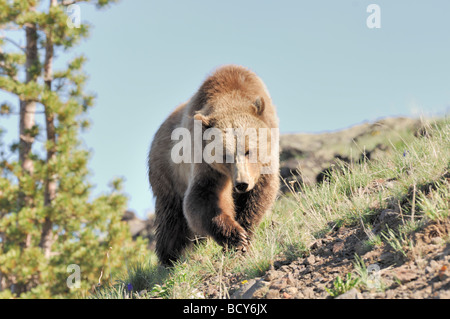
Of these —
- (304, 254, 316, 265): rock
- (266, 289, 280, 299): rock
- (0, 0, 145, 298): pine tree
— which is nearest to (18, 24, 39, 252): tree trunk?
(0, 0, 145, 298): pine tree

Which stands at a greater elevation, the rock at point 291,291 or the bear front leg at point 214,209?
the bear front leg at point 214,209

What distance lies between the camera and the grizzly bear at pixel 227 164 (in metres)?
4.39

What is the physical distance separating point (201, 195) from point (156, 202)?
58.4 inches

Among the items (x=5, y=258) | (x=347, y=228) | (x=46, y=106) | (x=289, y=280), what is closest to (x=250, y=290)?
(x=289, y=280)

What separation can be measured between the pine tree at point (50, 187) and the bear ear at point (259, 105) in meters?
7.26

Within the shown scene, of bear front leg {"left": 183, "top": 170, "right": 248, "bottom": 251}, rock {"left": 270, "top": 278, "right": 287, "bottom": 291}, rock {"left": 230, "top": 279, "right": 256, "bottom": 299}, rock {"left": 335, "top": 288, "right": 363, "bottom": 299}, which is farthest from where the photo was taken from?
bear front leg {"left": 183, "top": 170, "right": 248, "bottom": 251}

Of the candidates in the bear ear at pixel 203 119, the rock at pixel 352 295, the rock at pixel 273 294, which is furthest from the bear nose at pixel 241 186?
the rock at pixel 352 295

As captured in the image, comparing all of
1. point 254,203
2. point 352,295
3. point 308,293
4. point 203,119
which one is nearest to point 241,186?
point 254,203

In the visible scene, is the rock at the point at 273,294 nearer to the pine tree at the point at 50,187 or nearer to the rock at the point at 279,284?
the rock at the point at 279,284

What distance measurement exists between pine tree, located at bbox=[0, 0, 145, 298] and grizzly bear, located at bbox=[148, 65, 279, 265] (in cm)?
651

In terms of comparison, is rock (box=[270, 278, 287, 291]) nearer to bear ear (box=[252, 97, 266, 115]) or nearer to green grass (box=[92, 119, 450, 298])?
green grass (box=[92, 119, 450, 298])

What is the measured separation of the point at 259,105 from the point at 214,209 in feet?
3.87

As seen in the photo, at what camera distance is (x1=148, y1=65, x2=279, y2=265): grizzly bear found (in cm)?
439

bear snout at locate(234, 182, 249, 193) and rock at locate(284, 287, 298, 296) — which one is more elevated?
bear snout at locate(234, 182, 249, 193)
